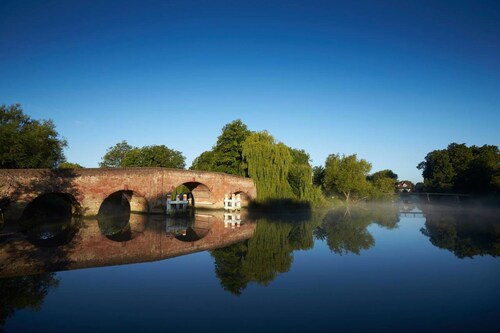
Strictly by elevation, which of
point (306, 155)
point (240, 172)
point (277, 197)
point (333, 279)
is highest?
point (306, 155)

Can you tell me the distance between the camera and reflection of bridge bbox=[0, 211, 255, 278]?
292 inches

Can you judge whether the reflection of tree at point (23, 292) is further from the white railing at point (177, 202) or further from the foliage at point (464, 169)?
the foliage at point (464, 169)

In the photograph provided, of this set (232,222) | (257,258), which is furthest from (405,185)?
(257,258)

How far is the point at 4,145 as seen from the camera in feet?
65.4

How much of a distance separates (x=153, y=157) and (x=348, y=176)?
85.4 ft

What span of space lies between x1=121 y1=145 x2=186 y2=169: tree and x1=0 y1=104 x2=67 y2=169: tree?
17370 mm

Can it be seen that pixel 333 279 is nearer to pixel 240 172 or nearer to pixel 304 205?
pixel 304 205

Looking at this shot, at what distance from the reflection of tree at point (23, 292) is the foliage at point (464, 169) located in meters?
39.1

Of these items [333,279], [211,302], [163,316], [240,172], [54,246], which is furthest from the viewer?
[240,172]

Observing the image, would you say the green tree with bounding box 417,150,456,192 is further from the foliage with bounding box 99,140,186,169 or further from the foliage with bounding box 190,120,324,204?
the foliage with bounding box 99,140,186,169

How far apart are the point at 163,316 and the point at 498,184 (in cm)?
3812

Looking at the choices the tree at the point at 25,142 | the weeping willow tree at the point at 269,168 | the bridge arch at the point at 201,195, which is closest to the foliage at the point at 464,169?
the weeping willow tree at the point at 269,168

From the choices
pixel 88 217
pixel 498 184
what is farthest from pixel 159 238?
pixel 498 184

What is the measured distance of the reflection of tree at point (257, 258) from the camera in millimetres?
6523
